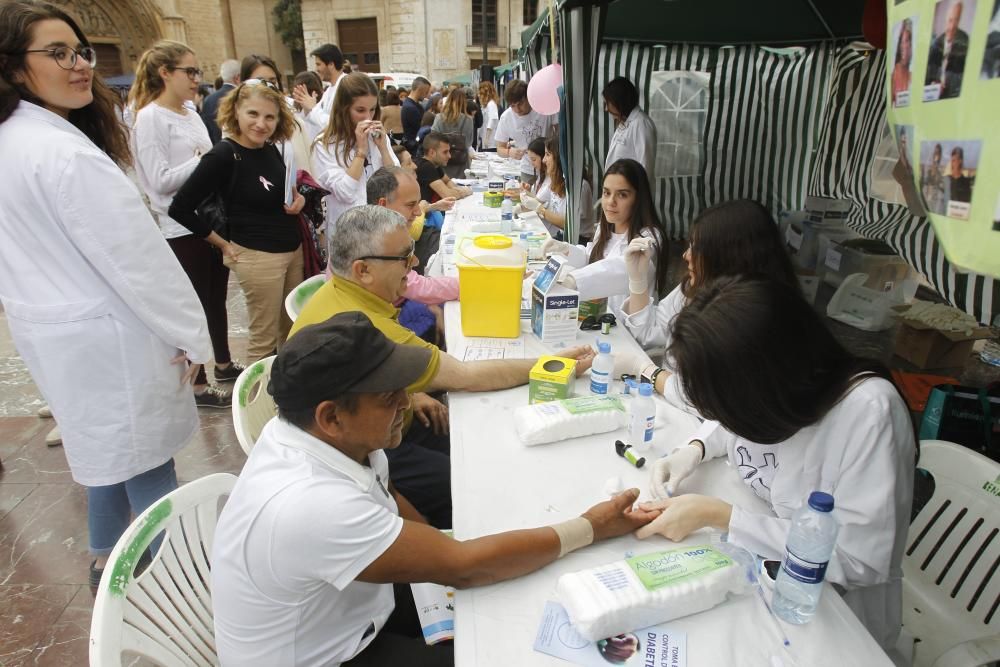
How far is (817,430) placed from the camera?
4.46ft

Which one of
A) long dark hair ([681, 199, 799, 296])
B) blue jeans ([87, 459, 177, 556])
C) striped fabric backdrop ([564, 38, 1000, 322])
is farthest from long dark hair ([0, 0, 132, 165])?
striped fabric backdrop ([564, 38, 1000, 322])

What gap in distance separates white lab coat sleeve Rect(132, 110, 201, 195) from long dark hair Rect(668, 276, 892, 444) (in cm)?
310

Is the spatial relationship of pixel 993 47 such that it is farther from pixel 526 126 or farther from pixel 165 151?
pixel 526 126

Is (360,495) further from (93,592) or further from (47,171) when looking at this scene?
(93,592)

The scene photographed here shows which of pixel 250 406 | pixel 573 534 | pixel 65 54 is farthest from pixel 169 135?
pixel 573 534

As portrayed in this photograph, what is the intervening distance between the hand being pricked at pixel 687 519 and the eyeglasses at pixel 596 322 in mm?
1343

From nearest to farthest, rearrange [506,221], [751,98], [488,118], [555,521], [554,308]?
[555,521]
[554,308]
[506,221]
[751,98]
[488,118]

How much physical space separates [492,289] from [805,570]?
63.6 inches

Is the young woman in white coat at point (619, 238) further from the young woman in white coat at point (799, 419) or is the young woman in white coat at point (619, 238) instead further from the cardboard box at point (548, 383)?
the young woman in white coat at point (799, 419)

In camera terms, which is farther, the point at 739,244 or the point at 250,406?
the point at 739,244

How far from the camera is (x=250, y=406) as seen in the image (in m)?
1.86

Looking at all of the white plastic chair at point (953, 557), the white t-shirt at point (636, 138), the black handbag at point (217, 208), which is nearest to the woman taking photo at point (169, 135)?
the black handbag at point (217, 208)

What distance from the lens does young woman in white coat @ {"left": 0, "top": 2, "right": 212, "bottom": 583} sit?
163 cm

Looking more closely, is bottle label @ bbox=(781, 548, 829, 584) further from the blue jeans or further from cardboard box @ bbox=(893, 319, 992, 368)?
cardboard box @ bbox=(893, 319, 992, 368)
